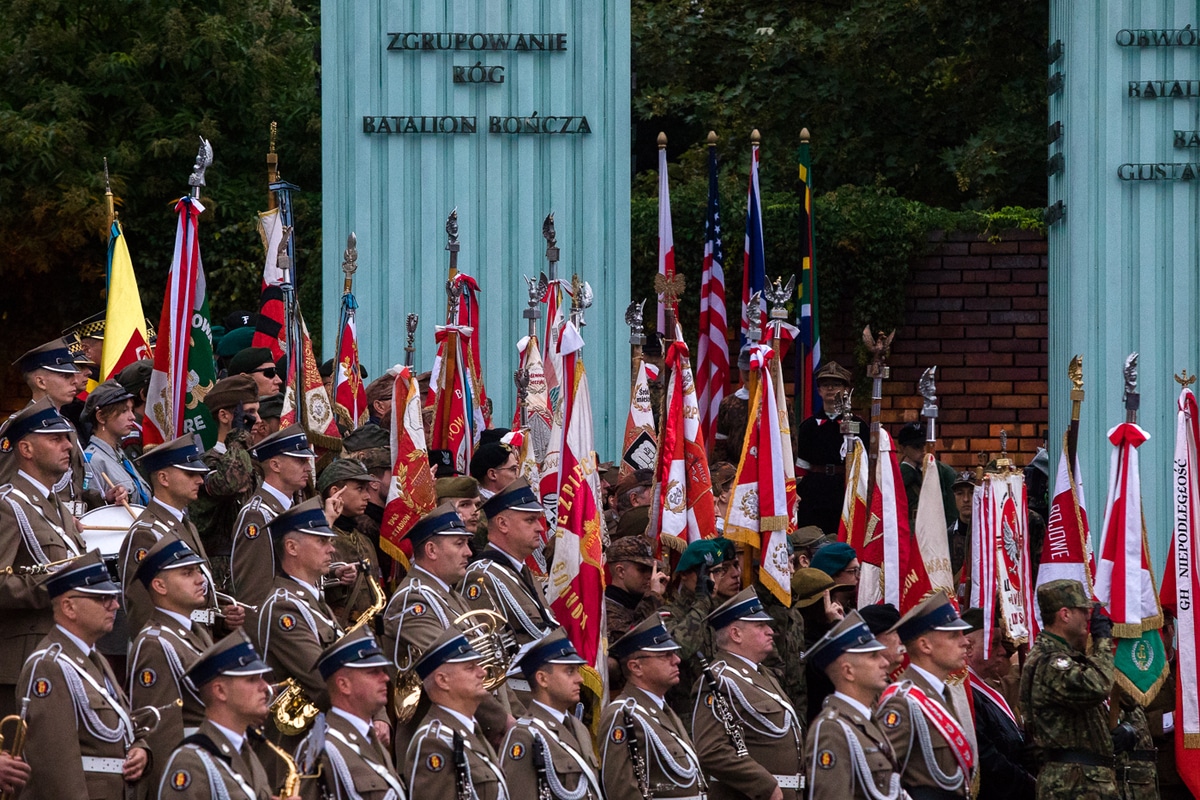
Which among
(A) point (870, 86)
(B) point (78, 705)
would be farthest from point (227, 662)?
(A) point (870, 86)

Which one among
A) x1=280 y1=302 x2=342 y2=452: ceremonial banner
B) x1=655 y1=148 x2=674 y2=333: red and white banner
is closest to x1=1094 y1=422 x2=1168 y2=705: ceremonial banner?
x1=655 y1=148 x2=674 y2=333: red and white banner

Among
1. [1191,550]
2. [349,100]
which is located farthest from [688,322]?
[1191,550]

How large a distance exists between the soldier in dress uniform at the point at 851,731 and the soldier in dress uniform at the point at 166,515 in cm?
225

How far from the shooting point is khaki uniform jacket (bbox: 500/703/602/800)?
7.52m

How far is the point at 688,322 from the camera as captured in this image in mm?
15562

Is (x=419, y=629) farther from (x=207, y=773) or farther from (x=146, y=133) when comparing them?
(x=146, y=133)

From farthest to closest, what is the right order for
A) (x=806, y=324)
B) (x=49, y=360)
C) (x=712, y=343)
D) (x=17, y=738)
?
(x=712, y=343)
(x=806, y=324)
(x=49, y=360)
(x=17, y=738)

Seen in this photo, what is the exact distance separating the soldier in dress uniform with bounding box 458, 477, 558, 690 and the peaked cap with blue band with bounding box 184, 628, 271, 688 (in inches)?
73.0

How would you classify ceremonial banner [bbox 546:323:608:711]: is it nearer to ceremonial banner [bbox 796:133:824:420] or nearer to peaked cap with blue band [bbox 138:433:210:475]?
peaked cap with blue band [bbox 138:433:210:475]

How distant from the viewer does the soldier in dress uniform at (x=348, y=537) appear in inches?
337

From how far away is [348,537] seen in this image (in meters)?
8.77

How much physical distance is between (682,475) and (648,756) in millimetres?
2059

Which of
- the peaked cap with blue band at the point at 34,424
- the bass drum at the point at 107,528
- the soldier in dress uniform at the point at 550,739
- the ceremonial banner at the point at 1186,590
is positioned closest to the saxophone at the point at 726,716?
the soldier in dress uniform at the point at 550,739

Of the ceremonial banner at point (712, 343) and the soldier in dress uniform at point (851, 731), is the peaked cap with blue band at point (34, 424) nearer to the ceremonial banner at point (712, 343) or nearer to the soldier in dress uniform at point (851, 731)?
the soldier in dress uniform at point (851, 731)
